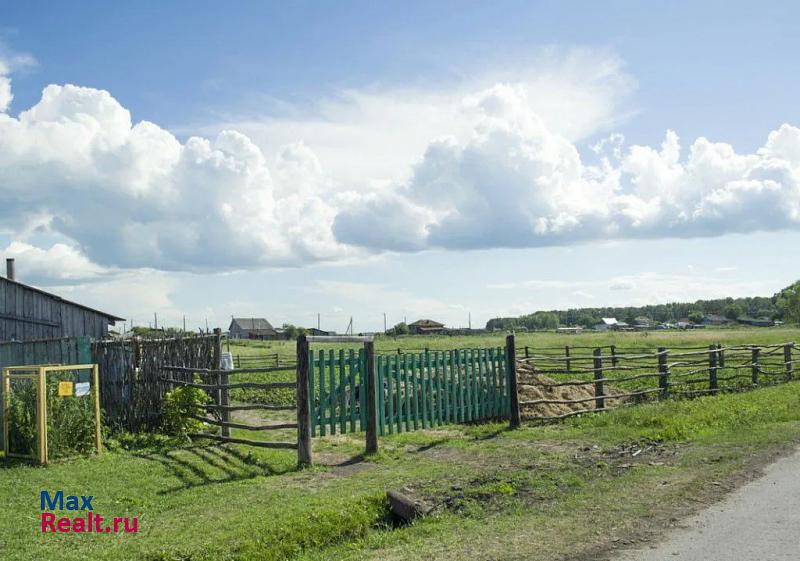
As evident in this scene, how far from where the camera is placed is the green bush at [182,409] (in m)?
13.5

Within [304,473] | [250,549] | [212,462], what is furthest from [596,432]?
[250,549]

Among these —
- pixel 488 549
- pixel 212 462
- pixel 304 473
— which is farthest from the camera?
pixel 212 462

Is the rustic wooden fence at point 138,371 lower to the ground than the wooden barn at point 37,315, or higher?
lower

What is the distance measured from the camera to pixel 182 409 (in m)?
13.5

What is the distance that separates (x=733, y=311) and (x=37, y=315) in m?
159

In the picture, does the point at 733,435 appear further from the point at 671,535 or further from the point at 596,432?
the point at 671,535

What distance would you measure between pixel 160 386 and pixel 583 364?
21.2 m

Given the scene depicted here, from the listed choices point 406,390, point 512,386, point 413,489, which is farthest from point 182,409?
point 413,489

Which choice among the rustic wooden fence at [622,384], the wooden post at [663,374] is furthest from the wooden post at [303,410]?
the wooden post at [663,374]

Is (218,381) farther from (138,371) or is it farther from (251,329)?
(251,329)

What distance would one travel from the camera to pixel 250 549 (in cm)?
668

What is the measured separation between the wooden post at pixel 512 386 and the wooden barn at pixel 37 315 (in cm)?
1508

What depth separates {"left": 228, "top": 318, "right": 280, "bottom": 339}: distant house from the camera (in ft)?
361

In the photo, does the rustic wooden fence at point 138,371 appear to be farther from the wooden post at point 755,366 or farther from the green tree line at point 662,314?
the green tree line at point 662,314
